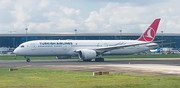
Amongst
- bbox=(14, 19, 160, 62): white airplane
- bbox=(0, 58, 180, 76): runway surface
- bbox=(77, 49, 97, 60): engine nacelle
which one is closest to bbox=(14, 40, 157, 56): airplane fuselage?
bbox=(14, 19, 160, 62): white airplane

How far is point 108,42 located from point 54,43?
9941mm

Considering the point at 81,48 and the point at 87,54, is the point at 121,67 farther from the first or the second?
the point at 81,48

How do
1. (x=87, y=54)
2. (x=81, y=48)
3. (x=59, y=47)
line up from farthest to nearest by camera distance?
(x=81, y=48), (x=59, y=47), (x=87, y=54)

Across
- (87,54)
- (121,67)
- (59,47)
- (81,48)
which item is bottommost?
(121,67)

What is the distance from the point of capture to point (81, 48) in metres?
62.0

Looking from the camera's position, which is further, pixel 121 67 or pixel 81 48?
pixel 81 48

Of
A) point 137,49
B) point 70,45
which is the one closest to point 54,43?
point 70,45

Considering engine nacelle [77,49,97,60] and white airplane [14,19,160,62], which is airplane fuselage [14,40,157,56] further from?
engine nacelle [77,49,97,60]

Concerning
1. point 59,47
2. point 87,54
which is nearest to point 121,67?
point 87,54

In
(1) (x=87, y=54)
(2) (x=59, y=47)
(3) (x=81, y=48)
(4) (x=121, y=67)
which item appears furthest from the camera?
(3) (x=81, y=48)

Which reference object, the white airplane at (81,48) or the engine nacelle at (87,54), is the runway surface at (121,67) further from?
the engine nacelle at (87,54)

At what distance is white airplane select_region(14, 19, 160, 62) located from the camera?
58688 millimetres

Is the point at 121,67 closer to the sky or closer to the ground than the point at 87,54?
closer to the ground

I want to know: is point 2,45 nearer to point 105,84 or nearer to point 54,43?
point 54,43
